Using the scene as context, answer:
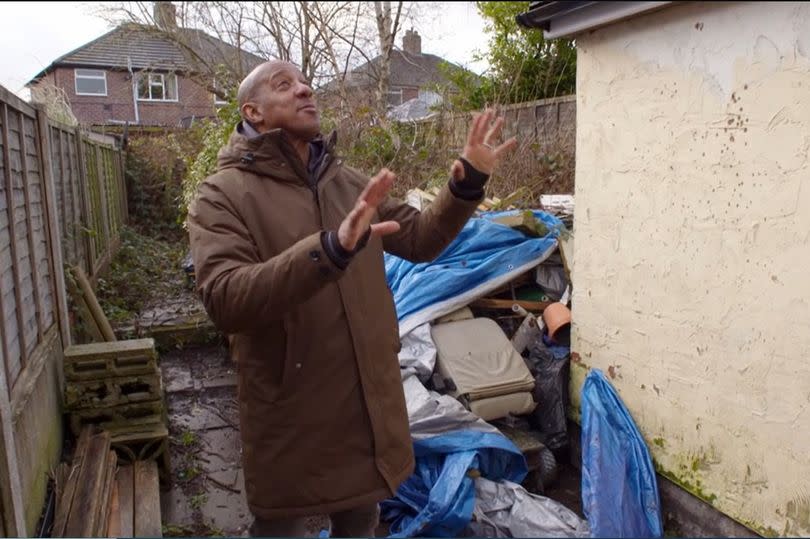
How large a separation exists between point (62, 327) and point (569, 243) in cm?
359

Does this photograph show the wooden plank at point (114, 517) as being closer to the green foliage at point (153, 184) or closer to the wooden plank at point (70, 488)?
the wooden plank at point (70, 488)

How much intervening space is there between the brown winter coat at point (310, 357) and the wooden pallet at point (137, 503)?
144cm

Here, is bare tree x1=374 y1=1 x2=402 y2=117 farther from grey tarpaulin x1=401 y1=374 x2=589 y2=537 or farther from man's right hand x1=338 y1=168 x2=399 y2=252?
man's right hand x1=338 y1=168 x2=399 y2=252

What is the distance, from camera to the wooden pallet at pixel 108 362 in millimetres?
4020

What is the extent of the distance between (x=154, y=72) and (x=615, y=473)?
48.4 ft

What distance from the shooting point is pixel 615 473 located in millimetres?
3605

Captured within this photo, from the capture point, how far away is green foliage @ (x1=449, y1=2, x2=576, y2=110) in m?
8.68

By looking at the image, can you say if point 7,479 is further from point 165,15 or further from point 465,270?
point 165,15

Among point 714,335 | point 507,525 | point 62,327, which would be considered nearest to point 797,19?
point 714,335

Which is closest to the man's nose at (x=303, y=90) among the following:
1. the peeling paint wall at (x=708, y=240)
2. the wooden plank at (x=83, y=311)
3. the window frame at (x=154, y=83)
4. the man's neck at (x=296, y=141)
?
the man's neck at (x=296, y=141)

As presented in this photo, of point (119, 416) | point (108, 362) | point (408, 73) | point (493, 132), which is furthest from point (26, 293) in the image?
point (408, 73)

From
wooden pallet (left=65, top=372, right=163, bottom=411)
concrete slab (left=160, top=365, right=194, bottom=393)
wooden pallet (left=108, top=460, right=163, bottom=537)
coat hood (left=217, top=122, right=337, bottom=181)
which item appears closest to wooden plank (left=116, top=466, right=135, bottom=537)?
wooden pallet (left=108, top=460, right=163, bottom=537)

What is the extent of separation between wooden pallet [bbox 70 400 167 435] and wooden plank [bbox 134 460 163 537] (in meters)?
0.27

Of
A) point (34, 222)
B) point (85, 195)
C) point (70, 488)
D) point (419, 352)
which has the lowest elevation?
point (70, 488)
